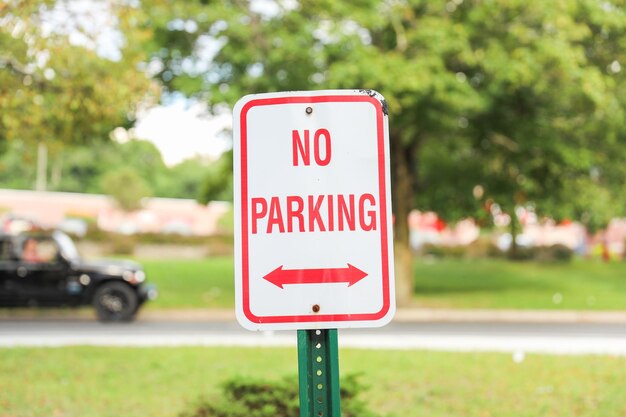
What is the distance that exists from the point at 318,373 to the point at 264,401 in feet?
9.58

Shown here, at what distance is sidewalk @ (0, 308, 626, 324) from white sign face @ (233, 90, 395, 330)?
43.2ft

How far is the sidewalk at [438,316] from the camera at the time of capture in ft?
51.6

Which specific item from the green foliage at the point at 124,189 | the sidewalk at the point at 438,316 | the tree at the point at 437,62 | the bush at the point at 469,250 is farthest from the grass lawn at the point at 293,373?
the green foliage at the point at 124,189

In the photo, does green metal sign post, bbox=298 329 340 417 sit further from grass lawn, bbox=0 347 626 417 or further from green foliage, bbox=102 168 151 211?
green foliage, bbox=102 168 151 211

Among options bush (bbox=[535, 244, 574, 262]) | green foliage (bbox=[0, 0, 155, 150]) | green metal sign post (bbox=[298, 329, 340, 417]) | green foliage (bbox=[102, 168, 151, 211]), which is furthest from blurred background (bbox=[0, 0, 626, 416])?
green foliage (bbox=[102, 168, 151, 211])

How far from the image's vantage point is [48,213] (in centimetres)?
5216

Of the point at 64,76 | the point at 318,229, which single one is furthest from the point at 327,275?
the point at 64,76

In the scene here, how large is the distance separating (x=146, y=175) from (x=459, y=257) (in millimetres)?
30164

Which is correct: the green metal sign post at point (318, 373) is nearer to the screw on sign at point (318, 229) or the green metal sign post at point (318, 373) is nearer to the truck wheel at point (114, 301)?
the screw on sign at point (318, 229)

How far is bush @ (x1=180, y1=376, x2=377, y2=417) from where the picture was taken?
4906mm

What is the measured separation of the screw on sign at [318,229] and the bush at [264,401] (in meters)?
2.47

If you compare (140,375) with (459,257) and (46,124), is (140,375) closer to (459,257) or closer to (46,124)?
(46,124)

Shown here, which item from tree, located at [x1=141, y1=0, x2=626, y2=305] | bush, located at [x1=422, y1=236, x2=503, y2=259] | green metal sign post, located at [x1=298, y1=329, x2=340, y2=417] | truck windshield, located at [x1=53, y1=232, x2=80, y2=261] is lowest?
green metal sign post, located at [x1=298, y1=329, x2=340, y2=417]

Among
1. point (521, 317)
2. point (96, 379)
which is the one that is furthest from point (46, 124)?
point (521, 317)
